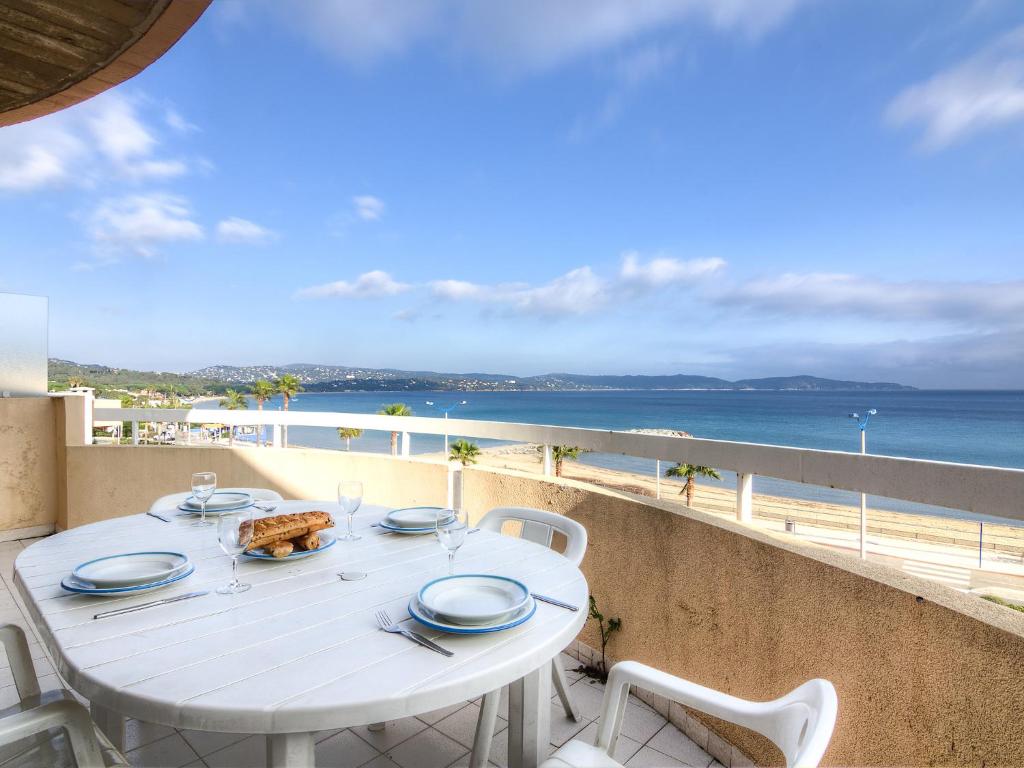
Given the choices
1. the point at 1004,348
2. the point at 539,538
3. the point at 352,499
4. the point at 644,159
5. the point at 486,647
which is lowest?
the point at 539,538

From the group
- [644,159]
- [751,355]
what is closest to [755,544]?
[644,159]

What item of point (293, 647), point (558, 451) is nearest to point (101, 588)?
point (293, 647)

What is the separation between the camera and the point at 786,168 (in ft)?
75.6

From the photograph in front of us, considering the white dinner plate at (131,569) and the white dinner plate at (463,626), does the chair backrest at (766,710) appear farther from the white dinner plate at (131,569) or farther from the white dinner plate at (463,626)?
the white dinner plate at (131,569)

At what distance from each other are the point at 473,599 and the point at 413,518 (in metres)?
0.69

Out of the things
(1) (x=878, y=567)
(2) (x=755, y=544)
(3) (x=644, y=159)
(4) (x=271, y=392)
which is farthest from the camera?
(4) (x=271, y=392)

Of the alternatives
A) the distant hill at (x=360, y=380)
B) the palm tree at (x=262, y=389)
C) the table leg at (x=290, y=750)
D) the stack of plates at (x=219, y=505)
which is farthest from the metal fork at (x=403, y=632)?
the palm tree at (x=262, y=389)

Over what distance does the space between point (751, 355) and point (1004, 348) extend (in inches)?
759

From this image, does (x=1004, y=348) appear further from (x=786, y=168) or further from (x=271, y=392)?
(x=271, y=392)

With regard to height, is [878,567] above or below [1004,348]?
below

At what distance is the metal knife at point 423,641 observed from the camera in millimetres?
906

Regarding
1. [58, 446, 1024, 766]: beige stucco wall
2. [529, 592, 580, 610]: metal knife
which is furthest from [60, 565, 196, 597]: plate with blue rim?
[58, 446, 1024, 766]: beige stucco wall

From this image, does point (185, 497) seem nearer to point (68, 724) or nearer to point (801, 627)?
point (68, 724)

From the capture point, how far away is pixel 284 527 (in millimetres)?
1410
